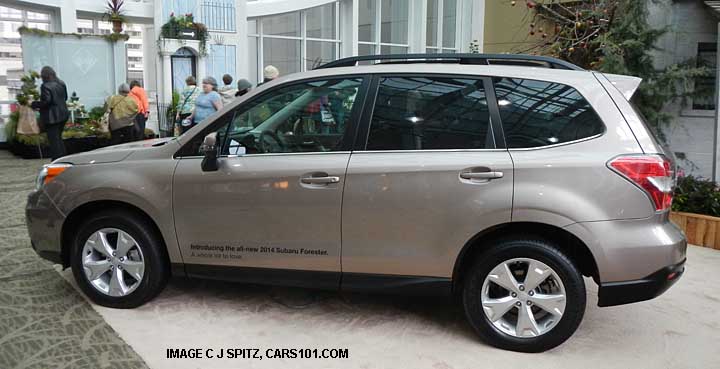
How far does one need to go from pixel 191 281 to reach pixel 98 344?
50.7 inches

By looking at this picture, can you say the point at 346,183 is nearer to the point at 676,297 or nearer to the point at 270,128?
the point at 270,128

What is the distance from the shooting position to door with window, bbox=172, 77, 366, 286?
13.4 feet

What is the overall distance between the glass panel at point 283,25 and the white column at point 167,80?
4.16 meters

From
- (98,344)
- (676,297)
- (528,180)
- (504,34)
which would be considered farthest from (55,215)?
(504,34)

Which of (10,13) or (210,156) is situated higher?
(10,13)

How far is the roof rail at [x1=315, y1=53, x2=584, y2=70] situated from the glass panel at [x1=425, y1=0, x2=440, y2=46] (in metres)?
18.9

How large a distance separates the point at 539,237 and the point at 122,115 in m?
8.79

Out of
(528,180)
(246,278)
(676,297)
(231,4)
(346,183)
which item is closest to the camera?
(528,180)

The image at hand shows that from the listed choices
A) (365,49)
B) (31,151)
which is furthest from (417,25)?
(31,151)

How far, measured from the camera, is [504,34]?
1677 centimetres

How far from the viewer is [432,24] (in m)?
23.1

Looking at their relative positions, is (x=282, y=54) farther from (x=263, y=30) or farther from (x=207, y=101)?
(x=207, y=101)

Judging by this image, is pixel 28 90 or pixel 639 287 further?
pixel 28 90

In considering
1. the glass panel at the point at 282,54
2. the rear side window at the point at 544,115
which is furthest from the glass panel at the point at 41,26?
the rear side window at the point at 544,115
